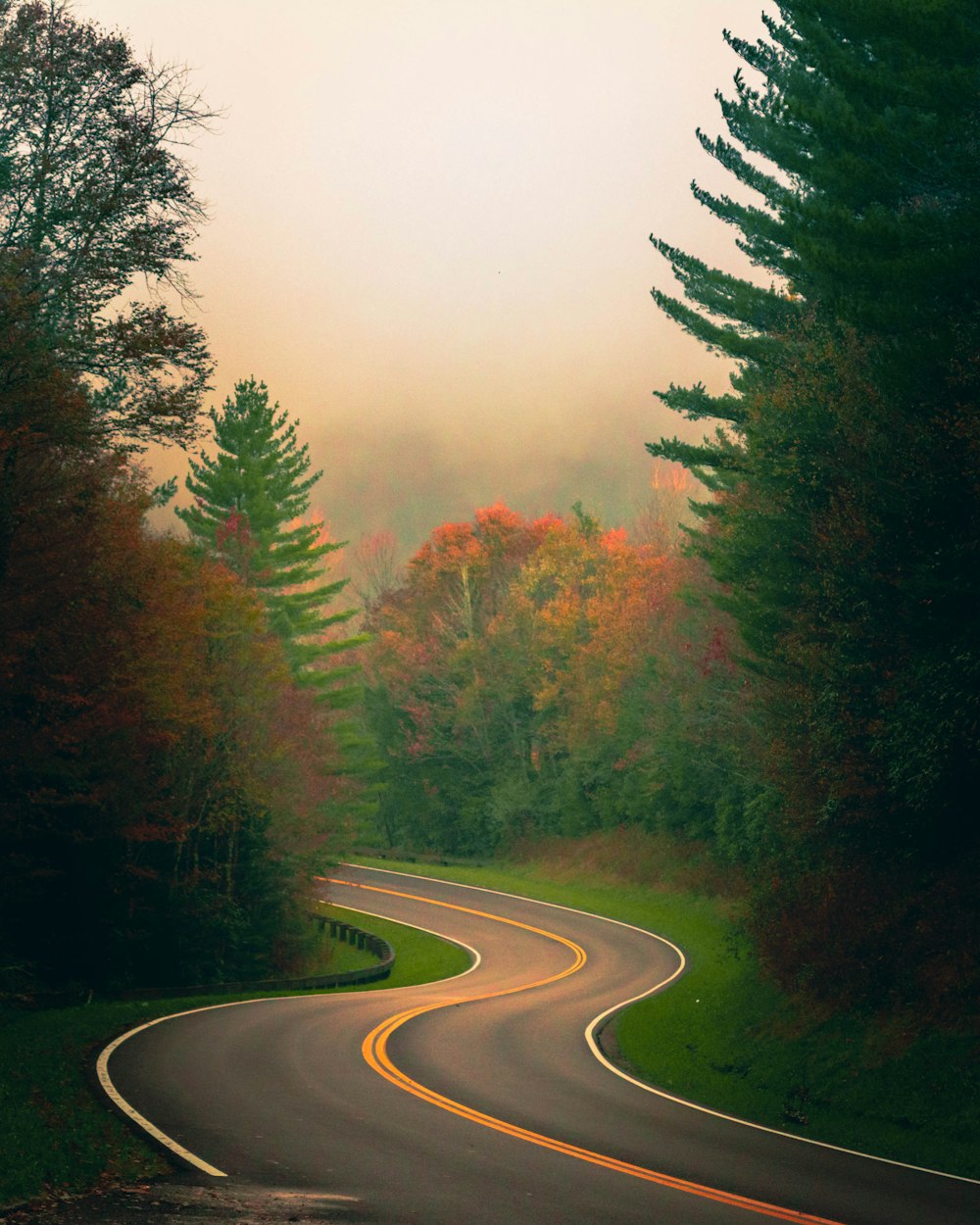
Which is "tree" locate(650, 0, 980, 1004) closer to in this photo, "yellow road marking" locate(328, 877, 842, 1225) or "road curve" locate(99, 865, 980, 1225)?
"road curve" locate(99, 865, 980, 1225)

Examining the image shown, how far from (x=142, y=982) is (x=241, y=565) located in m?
24.7

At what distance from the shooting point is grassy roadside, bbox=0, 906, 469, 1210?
1048 centimetres

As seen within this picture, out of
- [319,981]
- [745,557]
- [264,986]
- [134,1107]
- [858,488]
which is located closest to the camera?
[134,1107]

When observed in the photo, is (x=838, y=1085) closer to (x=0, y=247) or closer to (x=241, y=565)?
(x=0, y=247)

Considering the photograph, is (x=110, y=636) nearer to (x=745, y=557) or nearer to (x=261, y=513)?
(x=745, y=557)

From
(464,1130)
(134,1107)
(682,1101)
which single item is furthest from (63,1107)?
(682,1101)

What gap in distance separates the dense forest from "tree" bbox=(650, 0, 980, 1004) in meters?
0.07

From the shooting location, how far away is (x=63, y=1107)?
13062 mm

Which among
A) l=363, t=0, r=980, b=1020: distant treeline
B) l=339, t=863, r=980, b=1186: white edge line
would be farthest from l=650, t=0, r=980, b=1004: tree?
l=339, t=863, r=980, b=1186: white edge line

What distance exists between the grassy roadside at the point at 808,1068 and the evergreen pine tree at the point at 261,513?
101ft

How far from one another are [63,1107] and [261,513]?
42.8 m

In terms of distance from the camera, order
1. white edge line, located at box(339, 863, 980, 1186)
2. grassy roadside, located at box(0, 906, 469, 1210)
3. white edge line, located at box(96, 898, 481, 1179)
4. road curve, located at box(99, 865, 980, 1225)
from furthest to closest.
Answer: white edge line, located at box(339, 863, 980, 1186) < white edge line, located at box(96, 898, 481, 1179) < road curve, located at box(99, 865, 980, 1225) < grassy roadside, located at box(0, 906, 469, 1210)

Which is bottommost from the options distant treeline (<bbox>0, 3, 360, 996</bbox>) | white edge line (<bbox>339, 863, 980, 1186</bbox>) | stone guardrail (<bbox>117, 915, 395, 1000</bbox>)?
stone guardrail (<bbox>117, 915, 395, 1000</bbox>)

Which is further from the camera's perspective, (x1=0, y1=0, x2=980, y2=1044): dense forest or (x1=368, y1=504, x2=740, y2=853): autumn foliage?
(x1=368, y1=504, x2=740, y2=853): autumn foliage
